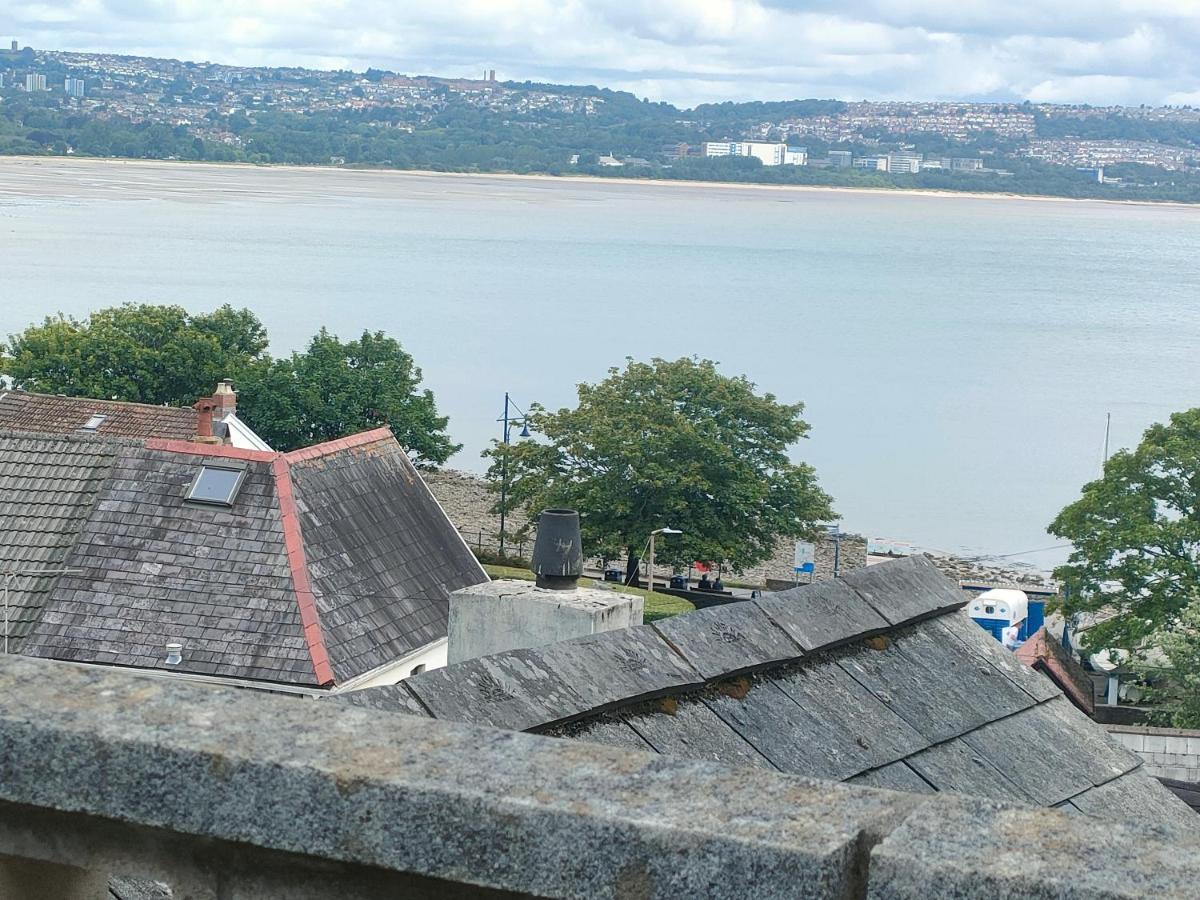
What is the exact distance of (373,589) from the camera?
73.7 feet

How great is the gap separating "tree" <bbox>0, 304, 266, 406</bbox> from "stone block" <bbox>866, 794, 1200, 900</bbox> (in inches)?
2142

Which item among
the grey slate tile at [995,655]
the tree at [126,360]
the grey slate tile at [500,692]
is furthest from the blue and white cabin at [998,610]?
the grey slate tile at [500,692]

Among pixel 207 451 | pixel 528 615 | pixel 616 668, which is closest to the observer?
pixel 616 668

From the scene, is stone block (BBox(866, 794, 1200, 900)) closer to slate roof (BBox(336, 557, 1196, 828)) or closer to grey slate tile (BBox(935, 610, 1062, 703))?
slate roof (BBox(336, 557, 1196, 828))

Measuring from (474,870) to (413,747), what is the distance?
0.22 meters

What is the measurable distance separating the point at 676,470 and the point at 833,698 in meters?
41.0

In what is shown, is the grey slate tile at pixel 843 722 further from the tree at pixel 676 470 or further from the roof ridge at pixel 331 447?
the tree at pixel 676 470

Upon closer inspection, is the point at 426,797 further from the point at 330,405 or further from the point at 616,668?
the point at 330,405

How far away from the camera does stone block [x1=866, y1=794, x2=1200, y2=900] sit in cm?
183

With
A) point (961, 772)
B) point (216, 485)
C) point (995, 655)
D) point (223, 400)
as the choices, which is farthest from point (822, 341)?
point (961, 772)

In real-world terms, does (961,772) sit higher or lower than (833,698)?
lower

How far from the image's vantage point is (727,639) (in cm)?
554

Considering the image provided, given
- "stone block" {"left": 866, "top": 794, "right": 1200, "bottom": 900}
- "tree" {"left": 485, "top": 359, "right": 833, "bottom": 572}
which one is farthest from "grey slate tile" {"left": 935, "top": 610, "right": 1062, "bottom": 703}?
"tree" {"left": 485, "top": 359, "right": 833, "bottom": 572}

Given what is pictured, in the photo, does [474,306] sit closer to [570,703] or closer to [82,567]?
[82,567]
